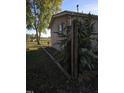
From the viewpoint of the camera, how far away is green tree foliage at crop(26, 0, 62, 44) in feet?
5.32

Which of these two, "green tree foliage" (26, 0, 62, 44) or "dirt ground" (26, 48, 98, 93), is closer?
"green tree foliage" (26, 0, 62, 44)

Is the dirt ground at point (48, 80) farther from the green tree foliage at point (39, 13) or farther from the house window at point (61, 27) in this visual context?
the house window at point (61, 27)

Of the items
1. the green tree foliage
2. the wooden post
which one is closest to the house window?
the wooden post

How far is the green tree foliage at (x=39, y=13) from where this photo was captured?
1621 mm

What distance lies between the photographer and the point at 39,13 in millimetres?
1659

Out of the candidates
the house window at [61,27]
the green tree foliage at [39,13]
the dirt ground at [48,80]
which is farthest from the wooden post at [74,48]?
the green tree foliage at [39,13]

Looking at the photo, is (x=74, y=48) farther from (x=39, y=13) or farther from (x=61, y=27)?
(x=39, y=13)

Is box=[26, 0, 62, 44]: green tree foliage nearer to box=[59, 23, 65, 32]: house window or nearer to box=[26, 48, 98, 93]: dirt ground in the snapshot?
box=[26, 48, 98, 93]: dirt ground

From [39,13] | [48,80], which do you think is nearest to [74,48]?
[48,80]
